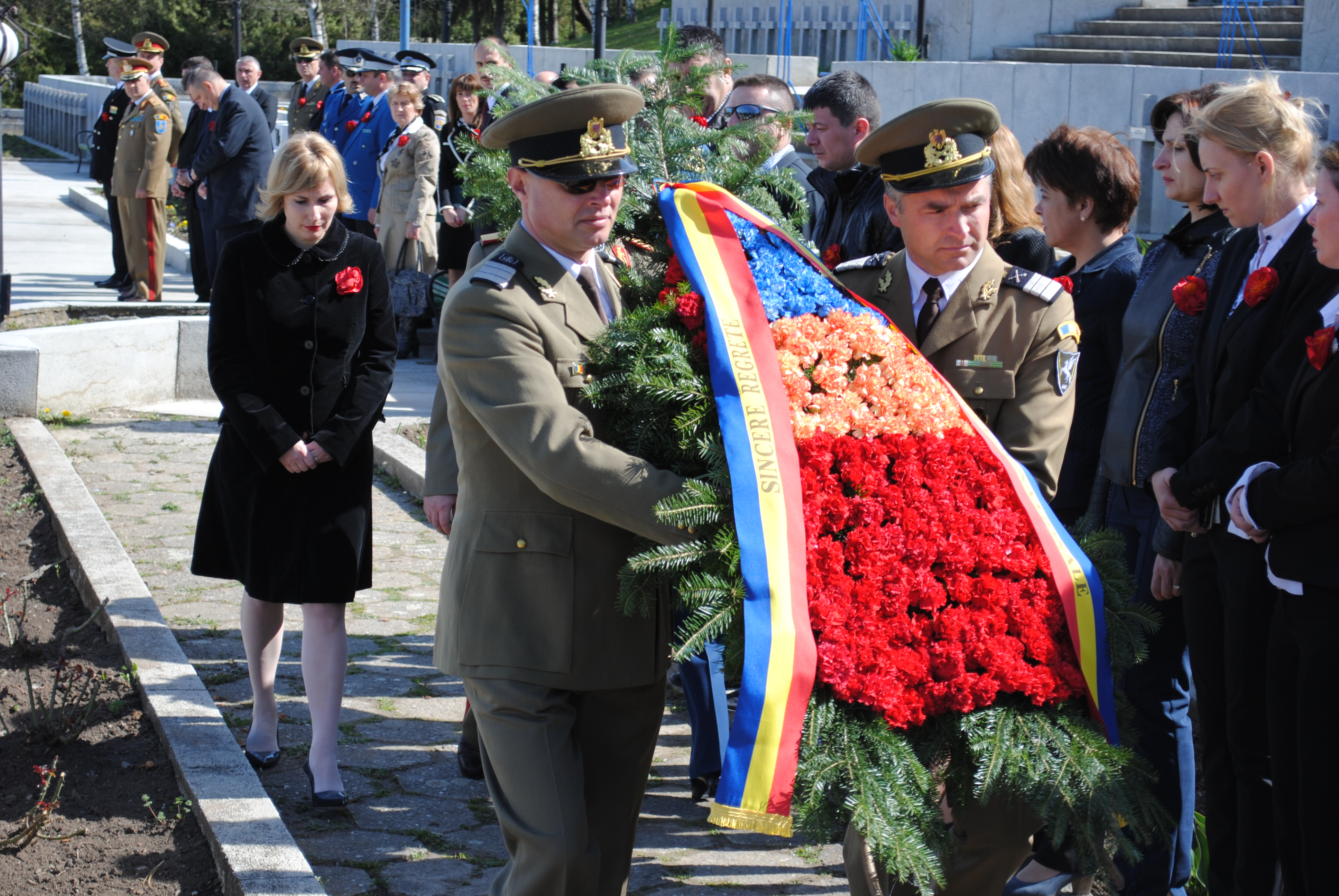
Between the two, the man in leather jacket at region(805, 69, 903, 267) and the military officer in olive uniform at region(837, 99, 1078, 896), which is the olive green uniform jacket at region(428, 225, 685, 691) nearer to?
the military officer in olive uniform at region(837, 99, 1078, 896)

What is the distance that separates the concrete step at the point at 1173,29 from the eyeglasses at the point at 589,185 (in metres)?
15.2

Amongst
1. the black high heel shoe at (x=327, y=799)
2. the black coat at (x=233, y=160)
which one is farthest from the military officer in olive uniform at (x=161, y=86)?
the black high heel shoe at (x=327, y=799)

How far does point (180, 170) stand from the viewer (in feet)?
39.9

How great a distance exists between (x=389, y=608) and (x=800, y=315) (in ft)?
11.7

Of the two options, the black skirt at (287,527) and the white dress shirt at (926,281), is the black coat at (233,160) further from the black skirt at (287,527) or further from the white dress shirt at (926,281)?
the white dress shirt at (926,281)

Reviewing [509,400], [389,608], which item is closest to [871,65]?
[389,608]

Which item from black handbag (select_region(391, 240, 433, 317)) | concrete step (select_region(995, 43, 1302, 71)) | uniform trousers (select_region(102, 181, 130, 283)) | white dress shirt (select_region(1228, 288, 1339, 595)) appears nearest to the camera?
white dress shirt (select_region(1228, 288, 1339, 595))

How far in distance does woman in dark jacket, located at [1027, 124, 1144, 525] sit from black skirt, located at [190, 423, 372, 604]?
7.27 feet

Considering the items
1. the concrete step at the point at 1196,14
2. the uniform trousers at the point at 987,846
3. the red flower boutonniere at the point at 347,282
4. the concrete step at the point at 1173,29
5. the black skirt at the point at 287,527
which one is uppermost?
the concrete step at the point at 1196,14

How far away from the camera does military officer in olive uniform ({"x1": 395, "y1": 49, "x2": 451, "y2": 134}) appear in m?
10.1

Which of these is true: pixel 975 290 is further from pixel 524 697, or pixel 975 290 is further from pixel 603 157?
pixel 524 697

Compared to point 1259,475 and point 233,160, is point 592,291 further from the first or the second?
point 233,160

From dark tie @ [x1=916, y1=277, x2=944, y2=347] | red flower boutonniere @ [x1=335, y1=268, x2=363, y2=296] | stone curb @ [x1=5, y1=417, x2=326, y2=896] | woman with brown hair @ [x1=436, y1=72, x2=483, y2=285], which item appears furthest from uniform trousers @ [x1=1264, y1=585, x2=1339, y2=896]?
woman with brown hair @ [x1=436, y1=72, x2=483, y2=285]

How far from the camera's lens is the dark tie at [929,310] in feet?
10.5
